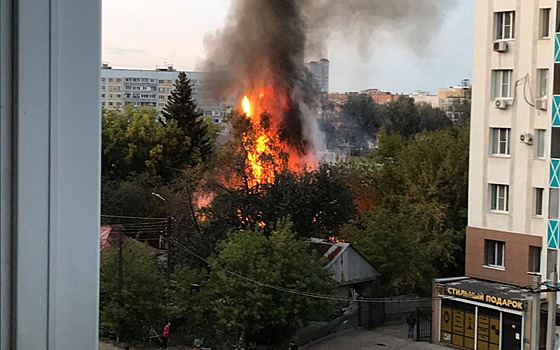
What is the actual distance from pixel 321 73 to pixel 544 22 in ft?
3.21

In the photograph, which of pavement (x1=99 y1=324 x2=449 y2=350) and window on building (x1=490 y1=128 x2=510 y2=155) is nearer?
pavement (x1=99 y1=324 x2=449 y2=350)

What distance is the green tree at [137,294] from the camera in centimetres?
144

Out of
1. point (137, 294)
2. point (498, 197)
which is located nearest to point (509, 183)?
point (498, 197)

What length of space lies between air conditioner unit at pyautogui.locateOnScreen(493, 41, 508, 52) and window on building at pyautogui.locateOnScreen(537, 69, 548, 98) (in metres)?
0.16

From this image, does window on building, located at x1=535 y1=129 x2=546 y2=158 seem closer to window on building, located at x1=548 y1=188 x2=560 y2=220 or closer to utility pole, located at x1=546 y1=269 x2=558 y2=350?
window on building, located at x1=548 y1=188 x2=560 y2=220

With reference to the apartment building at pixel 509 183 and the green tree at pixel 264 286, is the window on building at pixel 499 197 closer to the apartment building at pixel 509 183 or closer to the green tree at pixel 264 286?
the apartment building at pixel 509 183

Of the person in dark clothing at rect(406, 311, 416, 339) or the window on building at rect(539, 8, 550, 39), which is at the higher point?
the window on building at rect(539, 8, 550, 39)

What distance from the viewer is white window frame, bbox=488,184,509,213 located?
243 cm

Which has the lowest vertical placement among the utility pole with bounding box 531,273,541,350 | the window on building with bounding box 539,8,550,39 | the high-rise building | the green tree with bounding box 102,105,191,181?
the utility pole with bounding box 531,273,541,350

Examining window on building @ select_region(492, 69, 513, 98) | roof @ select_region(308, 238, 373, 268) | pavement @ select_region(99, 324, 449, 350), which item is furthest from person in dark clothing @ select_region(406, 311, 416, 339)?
window on building @ select_region(492, 69, 513, 98)

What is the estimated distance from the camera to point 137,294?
1702 mm

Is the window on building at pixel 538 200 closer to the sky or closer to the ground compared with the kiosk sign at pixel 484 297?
closer to the sky

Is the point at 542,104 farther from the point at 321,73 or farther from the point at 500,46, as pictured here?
the point at 321,73

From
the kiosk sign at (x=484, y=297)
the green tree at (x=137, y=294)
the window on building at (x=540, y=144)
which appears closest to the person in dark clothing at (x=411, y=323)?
the kiosk sign at (x=484, y=297)
